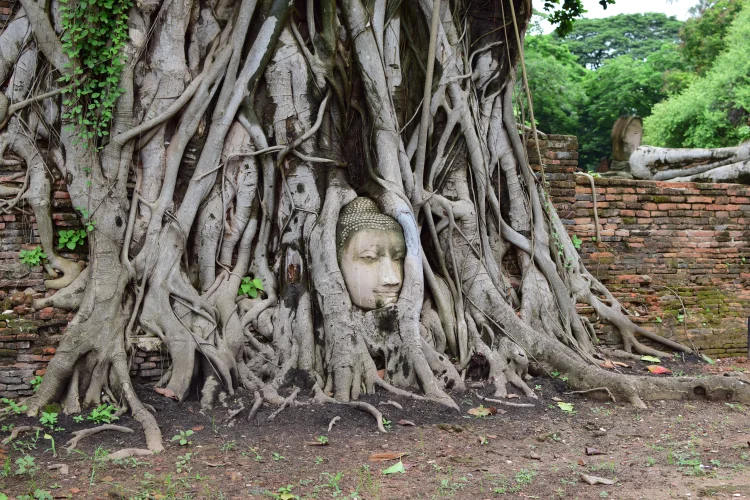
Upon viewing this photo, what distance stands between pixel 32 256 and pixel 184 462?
2181 mm

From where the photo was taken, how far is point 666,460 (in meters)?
3.81

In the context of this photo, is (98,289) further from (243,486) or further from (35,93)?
(243,486)

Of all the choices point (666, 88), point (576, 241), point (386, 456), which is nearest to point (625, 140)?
point (576, 241)

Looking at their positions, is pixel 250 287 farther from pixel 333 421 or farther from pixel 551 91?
pixel 551 91

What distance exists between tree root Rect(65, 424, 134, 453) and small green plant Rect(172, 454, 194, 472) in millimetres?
525

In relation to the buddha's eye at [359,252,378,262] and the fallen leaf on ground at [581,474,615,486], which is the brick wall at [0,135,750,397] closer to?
the buddha's eye at [359,252,378,262]

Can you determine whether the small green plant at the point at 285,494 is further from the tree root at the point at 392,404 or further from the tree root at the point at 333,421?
the tree root at the point at 392,404

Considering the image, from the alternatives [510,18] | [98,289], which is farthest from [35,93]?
[510,18]

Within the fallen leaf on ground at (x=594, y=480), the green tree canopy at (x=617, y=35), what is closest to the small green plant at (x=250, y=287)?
the fallen leaf on ground at (x=594, y=480)

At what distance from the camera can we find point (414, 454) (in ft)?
12.6

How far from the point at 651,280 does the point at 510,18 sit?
281cm

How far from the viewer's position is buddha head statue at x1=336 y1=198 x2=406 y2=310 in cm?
500

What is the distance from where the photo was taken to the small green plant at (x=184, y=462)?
3643mm

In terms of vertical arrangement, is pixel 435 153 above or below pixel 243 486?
above
